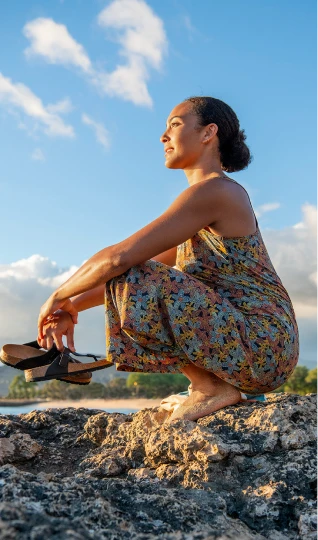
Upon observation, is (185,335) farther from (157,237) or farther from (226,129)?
(226,129)

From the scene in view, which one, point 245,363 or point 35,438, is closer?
point 245,363

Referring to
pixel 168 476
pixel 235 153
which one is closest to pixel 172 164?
pixel 235 153

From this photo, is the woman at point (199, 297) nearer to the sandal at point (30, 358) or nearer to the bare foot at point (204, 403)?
the bare foot at point (204, 403)

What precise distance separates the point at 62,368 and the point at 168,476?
111 centimetres

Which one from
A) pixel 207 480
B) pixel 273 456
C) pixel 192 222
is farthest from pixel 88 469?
pixel 192 222

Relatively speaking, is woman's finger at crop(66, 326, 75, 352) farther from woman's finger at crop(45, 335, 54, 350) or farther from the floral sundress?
the floral sundress

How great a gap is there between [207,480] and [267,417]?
1.53 ft

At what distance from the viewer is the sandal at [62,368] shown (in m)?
3.61

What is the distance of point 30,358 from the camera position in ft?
12.4

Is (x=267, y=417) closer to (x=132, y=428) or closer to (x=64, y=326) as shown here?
(x=132, y=428)

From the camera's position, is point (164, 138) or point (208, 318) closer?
point (208, 318)

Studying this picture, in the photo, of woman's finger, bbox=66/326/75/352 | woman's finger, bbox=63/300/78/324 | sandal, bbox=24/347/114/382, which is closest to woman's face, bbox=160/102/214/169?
woman's finger, bbox=63/300/78/324

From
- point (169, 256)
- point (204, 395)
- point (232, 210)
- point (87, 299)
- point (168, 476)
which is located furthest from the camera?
point (169, 256)

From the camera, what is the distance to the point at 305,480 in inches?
103
